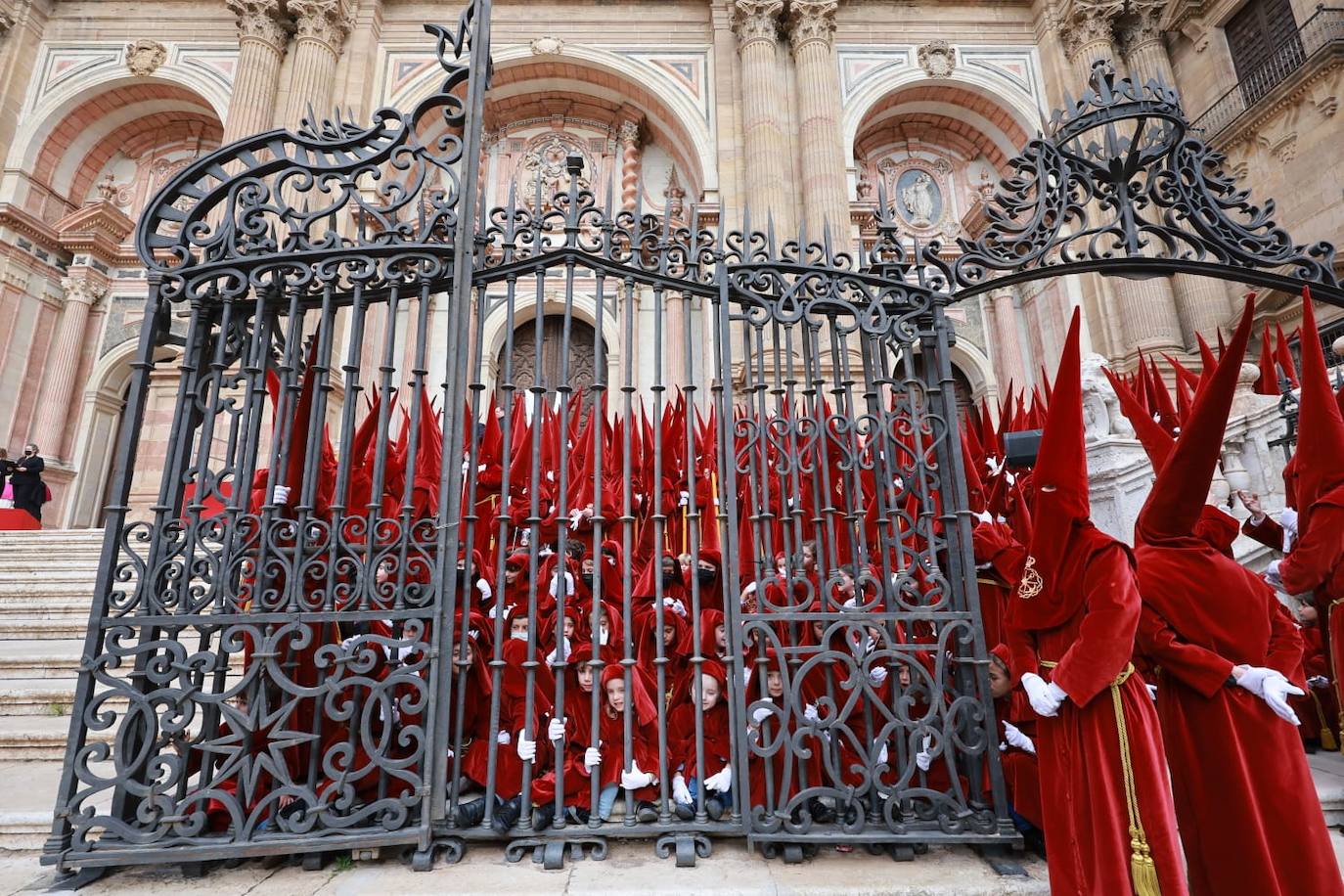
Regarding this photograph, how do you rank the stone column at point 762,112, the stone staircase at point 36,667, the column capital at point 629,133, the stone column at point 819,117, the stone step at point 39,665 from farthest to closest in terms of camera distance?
the column capital at point 629,133 → the stone column at point 762,112 → the stone column at point 819,117 → the stone step at point 39,665 → the stone staircase at point 36,667

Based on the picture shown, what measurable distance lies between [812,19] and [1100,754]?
14.2 metres

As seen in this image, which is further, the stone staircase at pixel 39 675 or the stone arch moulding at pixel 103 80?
the stone arch moulding at pixel 103 80

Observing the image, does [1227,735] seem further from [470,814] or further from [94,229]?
[94,229]

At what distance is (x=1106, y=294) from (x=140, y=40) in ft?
63.6

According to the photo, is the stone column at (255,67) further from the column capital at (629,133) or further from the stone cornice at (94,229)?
the column capital at (629,133)

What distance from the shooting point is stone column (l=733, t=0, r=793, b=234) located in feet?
39.2

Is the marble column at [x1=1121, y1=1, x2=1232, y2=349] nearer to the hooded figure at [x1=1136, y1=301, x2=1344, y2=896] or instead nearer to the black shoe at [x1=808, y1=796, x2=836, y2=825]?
the hooded figure at [x1=1136, y1=301, x2=1344, y2=896]

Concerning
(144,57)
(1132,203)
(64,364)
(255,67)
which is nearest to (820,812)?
(1132,203)

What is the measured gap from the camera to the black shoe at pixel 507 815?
110 inches

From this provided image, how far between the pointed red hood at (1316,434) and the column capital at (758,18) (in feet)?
39.6

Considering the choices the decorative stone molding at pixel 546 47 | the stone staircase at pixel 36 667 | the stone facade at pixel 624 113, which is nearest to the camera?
the stone staircase at pixel 36 667

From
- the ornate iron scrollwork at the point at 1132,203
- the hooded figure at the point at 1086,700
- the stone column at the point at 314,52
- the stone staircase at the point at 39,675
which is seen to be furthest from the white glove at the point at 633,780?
the stone column at the point at 314,52

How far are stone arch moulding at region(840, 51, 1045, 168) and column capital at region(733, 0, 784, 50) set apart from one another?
6.66 ft

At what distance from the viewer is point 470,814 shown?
293 centimetres
